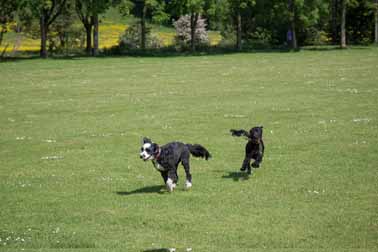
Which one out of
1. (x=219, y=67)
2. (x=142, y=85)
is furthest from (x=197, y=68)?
(x=142, y=85)

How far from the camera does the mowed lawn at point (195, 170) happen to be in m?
12.7

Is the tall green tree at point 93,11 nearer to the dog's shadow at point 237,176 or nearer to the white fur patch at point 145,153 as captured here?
the dog's shadow at point 237,176

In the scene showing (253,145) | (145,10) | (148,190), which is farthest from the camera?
(145,10)

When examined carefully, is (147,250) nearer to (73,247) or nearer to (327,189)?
(73,247)

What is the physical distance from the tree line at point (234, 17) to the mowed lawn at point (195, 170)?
34701 millimetres

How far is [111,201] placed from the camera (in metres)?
15.4

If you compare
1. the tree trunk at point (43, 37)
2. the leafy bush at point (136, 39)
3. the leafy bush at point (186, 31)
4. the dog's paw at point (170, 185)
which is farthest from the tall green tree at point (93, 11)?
the dog's paw at point (170, 185)

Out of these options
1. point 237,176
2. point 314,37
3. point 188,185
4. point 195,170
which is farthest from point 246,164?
point 314,37

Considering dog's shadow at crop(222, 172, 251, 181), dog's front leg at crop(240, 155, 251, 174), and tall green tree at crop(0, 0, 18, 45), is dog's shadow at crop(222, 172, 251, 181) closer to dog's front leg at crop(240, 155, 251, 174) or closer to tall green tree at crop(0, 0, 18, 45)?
dog's front leg at crop(240, 155, 251, 174)

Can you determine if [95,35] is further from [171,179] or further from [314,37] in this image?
[171,179]

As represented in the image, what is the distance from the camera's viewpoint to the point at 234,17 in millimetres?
88312

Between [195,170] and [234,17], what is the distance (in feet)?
235

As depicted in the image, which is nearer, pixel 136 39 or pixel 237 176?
pixel 237 176

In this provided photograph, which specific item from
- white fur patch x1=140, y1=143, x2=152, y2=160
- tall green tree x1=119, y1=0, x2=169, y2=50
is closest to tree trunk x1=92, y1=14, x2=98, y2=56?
tall green tree x1=119, y1=0, x2=169, y2=50
